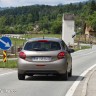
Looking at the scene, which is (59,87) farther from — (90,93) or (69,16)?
(69,16)

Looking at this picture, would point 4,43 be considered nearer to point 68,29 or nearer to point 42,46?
point 42,46

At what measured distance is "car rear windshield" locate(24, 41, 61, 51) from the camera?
17.8 m

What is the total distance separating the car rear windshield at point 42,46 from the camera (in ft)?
58.2

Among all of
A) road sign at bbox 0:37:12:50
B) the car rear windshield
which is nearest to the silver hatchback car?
the car rear windshield

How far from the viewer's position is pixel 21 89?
570 inches

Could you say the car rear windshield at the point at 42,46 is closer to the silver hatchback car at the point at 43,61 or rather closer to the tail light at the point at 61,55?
the silver hatchback car at the point at 43,61

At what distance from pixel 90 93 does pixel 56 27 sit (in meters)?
185

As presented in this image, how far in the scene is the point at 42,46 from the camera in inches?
706

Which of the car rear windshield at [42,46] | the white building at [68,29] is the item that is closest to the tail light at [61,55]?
the car rear windshield at [42,46]

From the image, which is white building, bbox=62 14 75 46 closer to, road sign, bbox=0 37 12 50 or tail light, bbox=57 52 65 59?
road sign, bbox=0 37 12 50

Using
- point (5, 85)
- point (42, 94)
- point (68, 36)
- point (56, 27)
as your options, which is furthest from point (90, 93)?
point (56, 27)

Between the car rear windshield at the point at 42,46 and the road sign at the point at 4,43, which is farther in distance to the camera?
the road sign at the point at 4,43

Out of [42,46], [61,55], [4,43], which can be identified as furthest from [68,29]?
[61,55]

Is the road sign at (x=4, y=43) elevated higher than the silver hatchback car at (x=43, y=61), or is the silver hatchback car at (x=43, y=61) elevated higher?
the silver hatchback car at (x=43, y=61)
